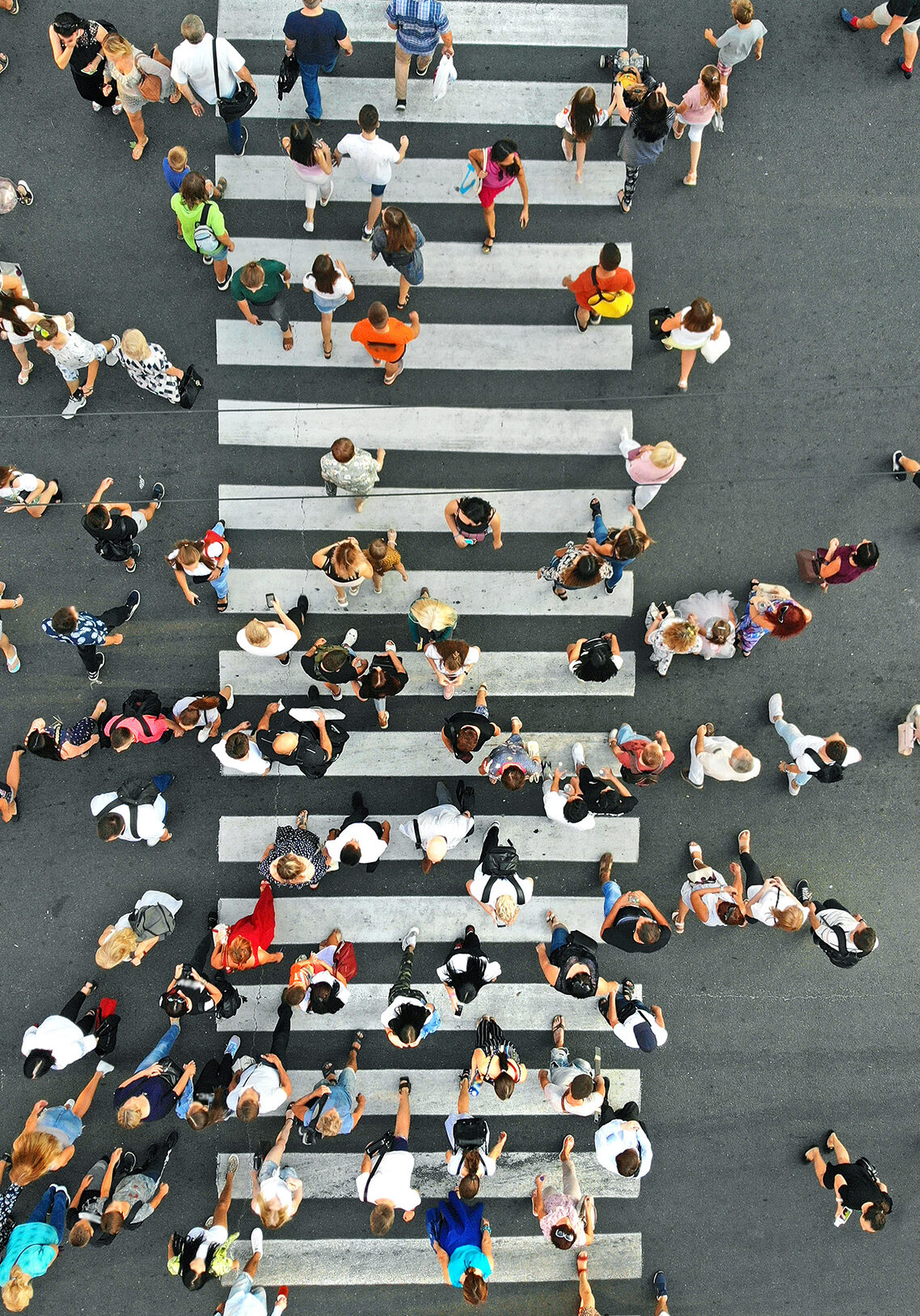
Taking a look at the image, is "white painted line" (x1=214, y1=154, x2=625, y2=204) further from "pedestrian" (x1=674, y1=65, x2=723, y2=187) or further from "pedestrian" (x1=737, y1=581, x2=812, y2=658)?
"pedestrian" (x1=737, y1=581, x2=812, y2=658)

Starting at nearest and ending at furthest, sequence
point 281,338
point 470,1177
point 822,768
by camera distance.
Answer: point 470,1177, point 822,768, point 281,338

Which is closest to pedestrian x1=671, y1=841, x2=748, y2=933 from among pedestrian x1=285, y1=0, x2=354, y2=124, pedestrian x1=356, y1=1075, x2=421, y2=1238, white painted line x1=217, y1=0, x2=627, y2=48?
pedestrian x1=356, y1=1075, x2=421, y2=1238

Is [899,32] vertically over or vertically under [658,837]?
over

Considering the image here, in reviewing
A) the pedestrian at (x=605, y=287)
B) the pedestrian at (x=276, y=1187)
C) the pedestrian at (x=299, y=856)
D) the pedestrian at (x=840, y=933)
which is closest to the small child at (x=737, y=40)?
the pedestrian at (x=605, y=287)

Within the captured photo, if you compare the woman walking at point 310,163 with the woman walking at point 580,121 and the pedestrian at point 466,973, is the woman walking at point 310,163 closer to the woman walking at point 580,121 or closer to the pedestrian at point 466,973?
the woman walking at point 580,121

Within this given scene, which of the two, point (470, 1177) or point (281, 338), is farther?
point (281, 338)

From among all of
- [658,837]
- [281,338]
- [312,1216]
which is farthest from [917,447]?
[312,1216]

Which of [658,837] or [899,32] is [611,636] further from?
[899,32]
